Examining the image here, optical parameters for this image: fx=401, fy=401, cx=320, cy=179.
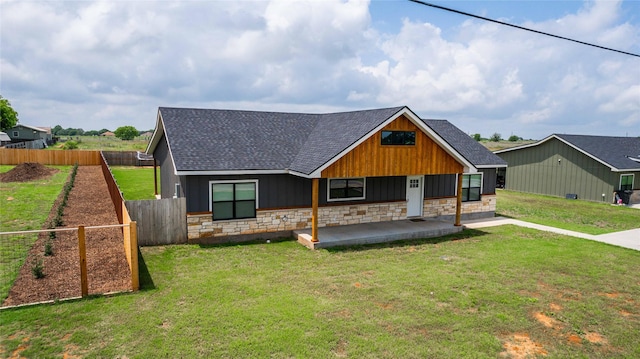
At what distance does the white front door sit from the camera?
1900cm

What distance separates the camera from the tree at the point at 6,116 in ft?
255

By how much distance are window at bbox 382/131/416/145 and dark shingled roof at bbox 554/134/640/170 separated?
20164 mm

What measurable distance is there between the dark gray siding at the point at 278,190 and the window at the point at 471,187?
5299 mm

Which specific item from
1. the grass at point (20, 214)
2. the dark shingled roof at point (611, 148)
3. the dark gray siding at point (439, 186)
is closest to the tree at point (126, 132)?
the grass at point (20, 214)

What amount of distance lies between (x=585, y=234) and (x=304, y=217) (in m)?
12.6

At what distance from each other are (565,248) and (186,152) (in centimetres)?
1485

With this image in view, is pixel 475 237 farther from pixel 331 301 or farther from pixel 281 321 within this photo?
pixel 281 321

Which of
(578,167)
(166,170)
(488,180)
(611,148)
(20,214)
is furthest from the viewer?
(611,148)

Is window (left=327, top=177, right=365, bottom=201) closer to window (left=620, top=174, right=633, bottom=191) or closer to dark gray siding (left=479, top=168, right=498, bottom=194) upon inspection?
dark gray siding (left=479, top=168, right=498, bottom=194)

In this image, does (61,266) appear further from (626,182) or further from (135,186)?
(626,182)

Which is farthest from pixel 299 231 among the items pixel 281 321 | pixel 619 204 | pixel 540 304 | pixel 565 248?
pixel 619 204

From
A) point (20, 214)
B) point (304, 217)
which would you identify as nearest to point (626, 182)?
point (304, 217)

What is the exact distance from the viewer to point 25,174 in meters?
32.0

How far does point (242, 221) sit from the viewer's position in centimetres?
1535
